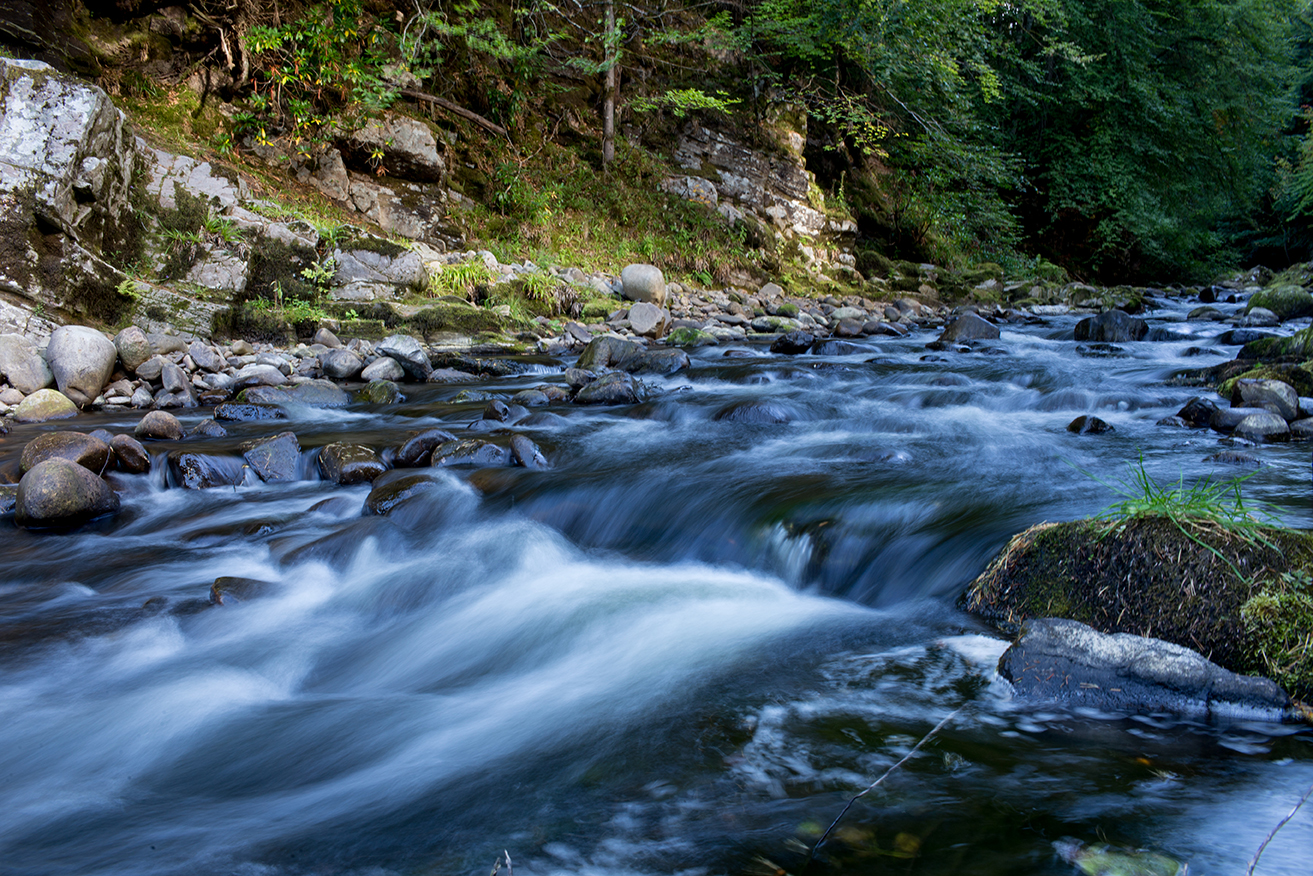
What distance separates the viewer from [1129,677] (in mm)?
2229

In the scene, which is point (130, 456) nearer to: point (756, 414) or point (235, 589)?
point (235, 589)

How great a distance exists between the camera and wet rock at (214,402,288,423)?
666 centimetres

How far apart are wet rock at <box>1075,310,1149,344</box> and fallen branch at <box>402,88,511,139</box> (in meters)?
10.5

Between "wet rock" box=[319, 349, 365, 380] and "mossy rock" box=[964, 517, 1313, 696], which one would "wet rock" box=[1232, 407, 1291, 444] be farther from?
"wet rock" box=[319, 349, 365, 380]

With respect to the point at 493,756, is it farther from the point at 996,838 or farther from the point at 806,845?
the point at 996,838

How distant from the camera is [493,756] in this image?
7.88 feet

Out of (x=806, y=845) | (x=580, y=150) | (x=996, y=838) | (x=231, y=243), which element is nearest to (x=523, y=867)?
(x=806, y=845)

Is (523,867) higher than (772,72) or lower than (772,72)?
lower

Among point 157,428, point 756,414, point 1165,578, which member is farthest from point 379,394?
point 1165,578

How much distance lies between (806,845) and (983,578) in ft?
5.52

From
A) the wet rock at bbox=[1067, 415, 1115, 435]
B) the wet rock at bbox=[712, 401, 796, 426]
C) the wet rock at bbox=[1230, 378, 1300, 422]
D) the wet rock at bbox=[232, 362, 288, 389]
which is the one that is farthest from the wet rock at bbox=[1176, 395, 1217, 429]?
the wet rock at bbox=[232, 362, 288, 389]

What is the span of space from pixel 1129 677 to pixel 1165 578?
1.21 ft

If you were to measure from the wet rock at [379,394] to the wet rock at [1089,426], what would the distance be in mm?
5992

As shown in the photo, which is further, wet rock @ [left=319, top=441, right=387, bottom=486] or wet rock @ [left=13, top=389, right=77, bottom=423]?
wet rock @ [left=13, top=389, right=77, bottom=423]
